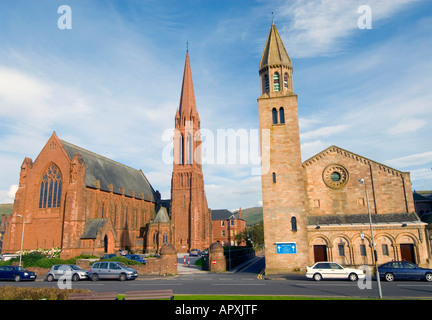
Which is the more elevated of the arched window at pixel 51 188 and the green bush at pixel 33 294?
the arched window at pixel 51 188

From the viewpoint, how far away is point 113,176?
65.8 metres

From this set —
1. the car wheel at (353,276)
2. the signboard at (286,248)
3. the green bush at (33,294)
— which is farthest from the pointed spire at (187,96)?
the green bush at (33,294)

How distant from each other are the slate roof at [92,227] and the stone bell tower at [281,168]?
28.4 m

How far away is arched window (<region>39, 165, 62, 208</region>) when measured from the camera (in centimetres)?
4988

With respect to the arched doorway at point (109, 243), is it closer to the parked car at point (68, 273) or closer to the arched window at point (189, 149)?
the parked car at point (68, 273)

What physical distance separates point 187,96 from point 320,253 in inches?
2199

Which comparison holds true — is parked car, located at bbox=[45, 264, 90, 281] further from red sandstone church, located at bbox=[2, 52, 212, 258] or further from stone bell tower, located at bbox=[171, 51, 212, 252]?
stone bell tower, located at bbox=[171, 51, 212, 252]

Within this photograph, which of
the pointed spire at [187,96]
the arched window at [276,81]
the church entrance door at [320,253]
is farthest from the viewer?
the pointed spire at [187,96]

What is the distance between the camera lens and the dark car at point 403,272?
862 inches

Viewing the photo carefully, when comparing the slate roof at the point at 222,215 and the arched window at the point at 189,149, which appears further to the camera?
the slate roof at the point at 222,215

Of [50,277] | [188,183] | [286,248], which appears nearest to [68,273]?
[50,277]

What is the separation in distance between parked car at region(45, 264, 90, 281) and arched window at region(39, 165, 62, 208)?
25806 mm

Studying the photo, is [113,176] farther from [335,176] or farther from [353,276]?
[353,276]
